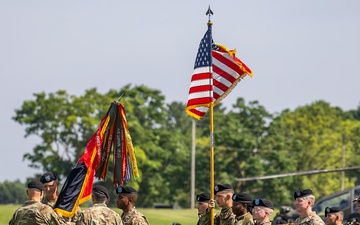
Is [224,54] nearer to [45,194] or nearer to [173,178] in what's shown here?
[45,194]

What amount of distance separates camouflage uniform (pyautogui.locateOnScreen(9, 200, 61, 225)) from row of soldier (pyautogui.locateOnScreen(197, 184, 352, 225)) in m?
2.26

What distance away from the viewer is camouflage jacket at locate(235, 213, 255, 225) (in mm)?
14305

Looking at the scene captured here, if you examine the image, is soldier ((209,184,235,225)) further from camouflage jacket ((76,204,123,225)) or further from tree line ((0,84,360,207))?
tree line ((0,84,360,207))

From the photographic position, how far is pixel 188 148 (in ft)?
262

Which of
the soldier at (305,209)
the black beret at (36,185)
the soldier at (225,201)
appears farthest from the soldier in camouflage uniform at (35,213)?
the soldier at (305,209)

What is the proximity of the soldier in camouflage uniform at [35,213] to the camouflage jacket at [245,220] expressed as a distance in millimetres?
2527

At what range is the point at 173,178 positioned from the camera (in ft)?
241

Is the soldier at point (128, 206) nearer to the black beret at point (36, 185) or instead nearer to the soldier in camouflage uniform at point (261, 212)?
the black beret at point (36, 185)

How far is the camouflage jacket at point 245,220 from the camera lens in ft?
46.9

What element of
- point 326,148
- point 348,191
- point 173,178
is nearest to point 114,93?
point 173,178

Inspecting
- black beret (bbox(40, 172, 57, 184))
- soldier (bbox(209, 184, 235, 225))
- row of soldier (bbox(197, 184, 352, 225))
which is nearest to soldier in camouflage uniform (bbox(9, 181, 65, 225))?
black beret (bbox(40, 172, 57, 184))

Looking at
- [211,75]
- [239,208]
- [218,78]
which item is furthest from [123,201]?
[218,78]

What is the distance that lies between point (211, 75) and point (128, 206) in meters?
2.62

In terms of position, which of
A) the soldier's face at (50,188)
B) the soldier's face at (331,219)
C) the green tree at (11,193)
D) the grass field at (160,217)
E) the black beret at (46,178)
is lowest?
the soldier's face at (331,219)
